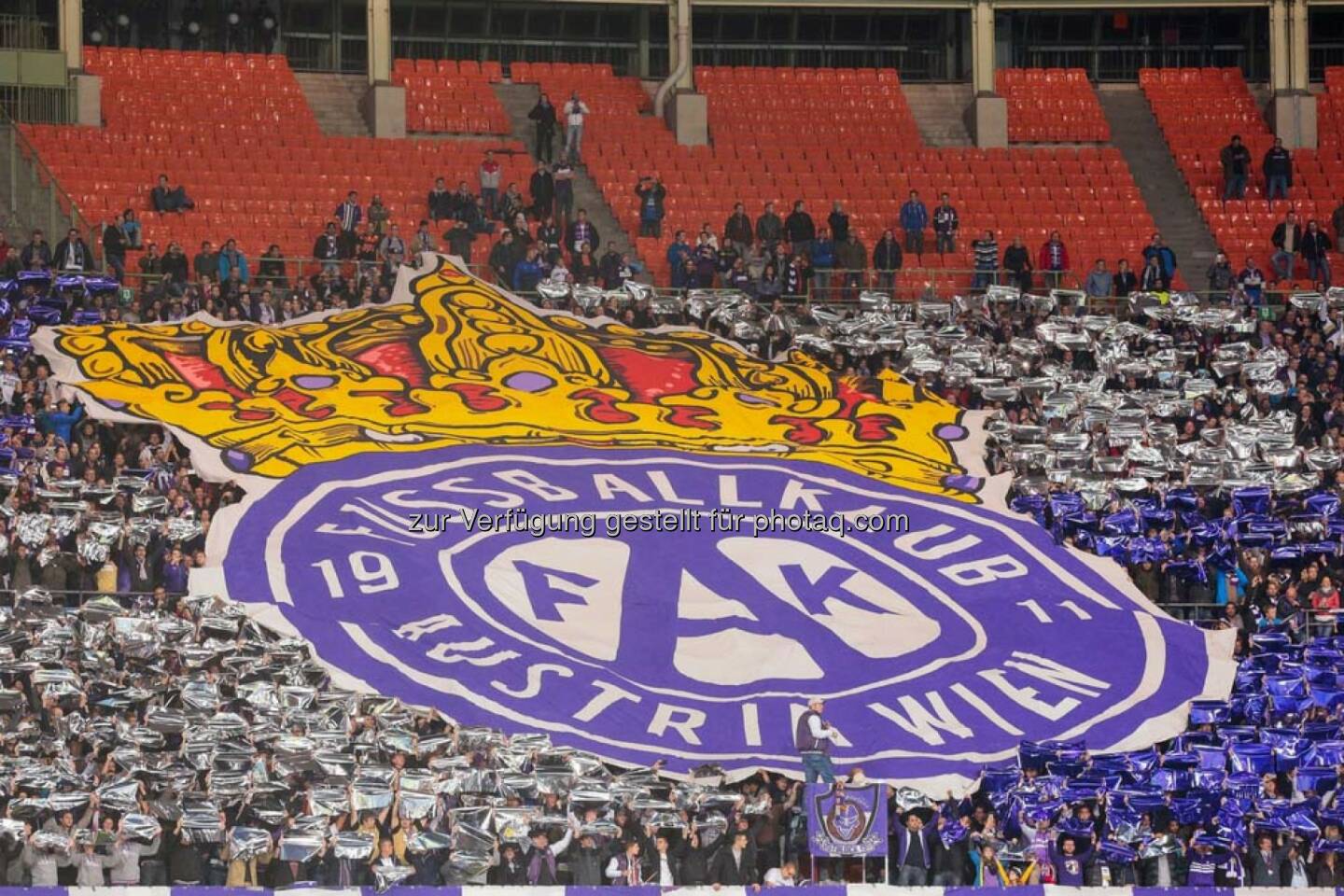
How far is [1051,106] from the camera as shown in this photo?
45.2 metres

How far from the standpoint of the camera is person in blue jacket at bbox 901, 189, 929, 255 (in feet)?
131

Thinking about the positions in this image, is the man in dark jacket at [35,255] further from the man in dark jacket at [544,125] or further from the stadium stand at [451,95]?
the man in dark jacket at [544,125]

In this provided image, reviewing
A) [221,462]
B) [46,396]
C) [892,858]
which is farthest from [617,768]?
[46,396]

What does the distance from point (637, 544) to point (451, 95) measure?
15.5m

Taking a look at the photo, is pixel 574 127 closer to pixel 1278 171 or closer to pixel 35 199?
pixel 35 199

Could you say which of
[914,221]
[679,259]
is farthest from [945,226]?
[679,259]

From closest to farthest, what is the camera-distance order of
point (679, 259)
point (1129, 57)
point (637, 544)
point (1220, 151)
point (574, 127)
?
point (637, 544)
point (679, 259)
point (574, 127)
point (1220, 151)
point (1129, 57)

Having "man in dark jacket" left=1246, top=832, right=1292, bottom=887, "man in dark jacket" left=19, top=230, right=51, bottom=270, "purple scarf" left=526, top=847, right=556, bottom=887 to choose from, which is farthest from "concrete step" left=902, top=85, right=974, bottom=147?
"purple scarf" left=526, top=847, right=556, bottom=887

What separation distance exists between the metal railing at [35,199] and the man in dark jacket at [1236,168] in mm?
17810

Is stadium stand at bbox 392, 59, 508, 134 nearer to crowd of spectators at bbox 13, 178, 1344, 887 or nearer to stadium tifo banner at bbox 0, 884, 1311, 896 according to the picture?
crowd of spectators at bbox 13, 178, 1344, 887

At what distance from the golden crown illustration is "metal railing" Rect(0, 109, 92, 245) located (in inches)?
168

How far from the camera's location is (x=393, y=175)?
4056 centimetres

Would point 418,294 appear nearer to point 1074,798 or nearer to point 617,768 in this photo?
point 617,768

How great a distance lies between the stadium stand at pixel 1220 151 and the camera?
4234 centimetres
